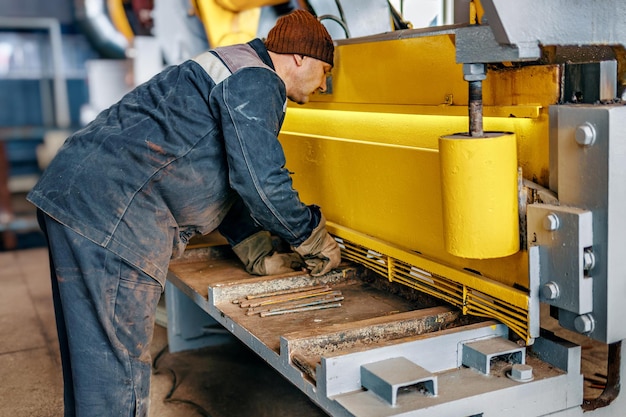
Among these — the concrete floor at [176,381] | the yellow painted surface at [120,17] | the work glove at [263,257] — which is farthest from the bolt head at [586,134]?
the yellow painted surface at [120,17]

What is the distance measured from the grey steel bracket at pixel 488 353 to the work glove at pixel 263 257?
0.75m

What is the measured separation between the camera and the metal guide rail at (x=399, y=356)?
4.34 ft

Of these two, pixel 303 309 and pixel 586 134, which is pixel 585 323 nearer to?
pixel 586 134

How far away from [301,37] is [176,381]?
145 centimetres

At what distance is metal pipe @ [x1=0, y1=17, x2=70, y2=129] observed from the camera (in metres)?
6.41

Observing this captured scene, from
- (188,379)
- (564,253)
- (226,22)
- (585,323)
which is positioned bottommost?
(188,379)

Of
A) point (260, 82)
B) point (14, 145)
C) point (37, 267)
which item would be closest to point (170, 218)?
point (260, 82)

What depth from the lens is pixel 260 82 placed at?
1.80 m

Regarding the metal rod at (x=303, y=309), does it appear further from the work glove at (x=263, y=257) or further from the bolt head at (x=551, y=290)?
the bolt head at (x=551, y=290)

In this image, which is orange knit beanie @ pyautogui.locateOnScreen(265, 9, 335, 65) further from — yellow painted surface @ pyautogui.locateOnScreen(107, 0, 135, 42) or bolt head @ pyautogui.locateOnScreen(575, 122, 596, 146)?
yellow painted surface @ pyautogui.locateOnScreen(107, 0, 135, 42)

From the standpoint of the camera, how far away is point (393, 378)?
1.31 m

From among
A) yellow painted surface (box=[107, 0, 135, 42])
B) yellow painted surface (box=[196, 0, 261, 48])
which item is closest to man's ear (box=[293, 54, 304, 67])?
yellow painted surface (box=[196, 0, 261, 48])

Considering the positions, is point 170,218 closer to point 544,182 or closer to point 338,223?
point 338,223

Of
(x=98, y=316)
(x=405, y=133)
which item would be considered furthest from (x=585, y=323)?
(x=98, y=316)
